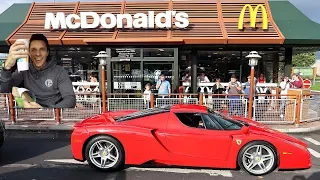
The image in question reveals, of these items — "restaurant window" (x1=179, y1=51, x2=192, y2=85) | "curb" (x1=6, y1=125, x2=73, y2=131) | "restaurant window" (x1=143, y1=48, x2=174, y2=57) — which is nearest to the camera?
"curb" (x1=6, y1=125, x2=73, y2=131)

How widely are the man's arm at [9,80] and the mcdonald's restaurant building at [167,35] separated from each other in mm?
8497

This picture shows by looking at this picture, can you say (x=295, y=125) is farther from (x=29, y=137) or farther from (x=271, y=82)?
(x=29, y=137)

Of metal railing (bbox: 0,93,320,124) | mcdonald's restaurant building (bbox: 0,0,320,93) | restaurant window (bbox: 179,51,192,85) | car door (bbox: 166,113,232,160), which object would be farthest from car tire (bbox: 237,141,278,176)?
restaurant window (bbox: 179,51,192,85)

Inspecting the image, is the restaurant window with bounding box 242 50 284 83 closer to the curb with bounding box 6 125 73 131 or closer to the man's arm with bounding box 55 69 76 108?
the curb with bounding box 6 125 73 131

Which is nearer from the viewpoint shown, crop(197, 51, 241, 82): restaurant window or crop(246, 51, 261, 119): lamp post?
crop(246, 51, 261, 119): lamp post

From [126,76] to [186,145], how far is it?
734 cm

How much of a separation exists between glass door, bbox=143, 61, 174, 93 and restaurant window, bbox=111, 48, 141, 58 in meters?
0.56

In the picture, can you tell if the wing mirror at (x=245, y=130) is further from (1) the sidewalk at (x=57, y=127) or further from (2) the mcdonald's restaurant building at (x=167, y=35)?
(2) the mcdonald's restaurant building at (x=167, y=35)

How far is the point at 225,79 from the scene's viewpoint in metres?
12.8

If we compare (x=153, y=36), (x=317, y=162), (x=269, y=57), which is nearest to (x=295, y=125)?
(x=317, y=162)

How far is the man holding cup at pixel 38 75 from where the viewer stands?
75.8 inches

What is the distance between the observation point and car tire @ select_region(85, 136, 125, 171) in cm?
505

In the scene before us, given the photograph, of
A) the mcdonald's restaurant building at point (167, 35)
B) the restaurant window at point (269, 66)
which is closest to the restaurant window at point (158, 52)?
the mcdonald's restaurant building at point (167, 35)

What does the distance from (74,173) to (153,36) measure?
23.2 feet
